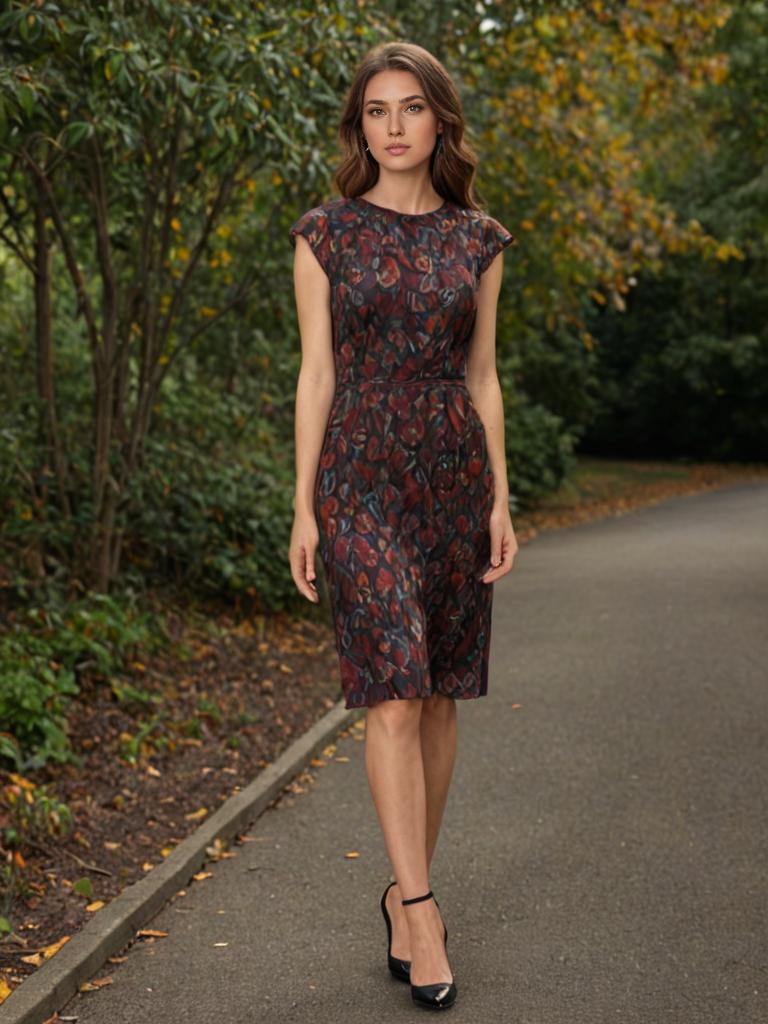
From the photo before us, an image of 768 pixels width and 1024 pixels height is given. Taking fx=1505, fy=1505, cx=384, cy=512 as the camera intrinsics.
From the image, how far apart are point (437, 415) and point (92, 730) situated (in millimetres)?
3524

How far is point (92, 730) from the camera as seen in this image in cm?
676

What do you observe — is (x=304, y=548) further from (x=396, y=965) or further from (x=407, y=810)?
(x=396, y=965)

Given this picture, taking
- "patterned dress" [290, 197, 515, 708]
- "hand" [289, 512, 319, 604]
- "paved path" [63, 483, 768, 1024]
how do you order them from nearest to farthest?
"patterned dress" [290, 197, 515, 708], "hand" [289, 512, 319, 604], "paved path" [63, 483, 768, 1024]

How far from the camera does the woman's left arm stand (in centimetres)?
390

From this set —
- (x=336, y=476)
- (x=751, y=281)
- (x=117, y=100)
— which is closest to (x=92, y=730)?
(x=117, y=100)

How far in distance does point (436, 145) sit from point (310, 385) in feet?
2.30

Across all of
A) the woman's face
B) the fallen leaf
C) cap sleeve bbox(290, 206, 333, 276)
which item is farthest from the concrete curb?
the woman's face

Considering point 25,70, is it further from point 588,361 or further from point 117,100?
point 588,361

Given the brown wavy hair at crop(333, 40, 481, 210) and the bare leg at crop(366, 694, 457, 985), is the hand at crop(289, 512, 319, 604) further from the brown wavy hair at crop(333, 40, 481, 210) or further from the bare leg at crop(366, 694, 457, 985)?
the brown wavy hair at crop(333, 40, 481, 210)

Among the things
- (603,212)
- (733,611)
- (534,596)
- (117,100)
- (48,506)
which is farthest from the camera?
(603,212)

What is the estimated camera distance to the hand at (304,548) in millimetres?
3771

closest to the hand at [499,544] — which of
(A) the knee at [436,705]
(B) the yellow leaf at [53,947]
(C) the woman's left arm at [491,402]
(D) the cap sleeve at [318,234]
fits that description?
(C) the woman's left arm at [491,402]

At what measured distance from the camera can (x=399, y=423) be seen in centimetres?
374

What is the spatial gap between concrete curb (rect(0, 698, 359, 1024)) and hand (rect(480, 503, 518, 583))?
60.1 inches
